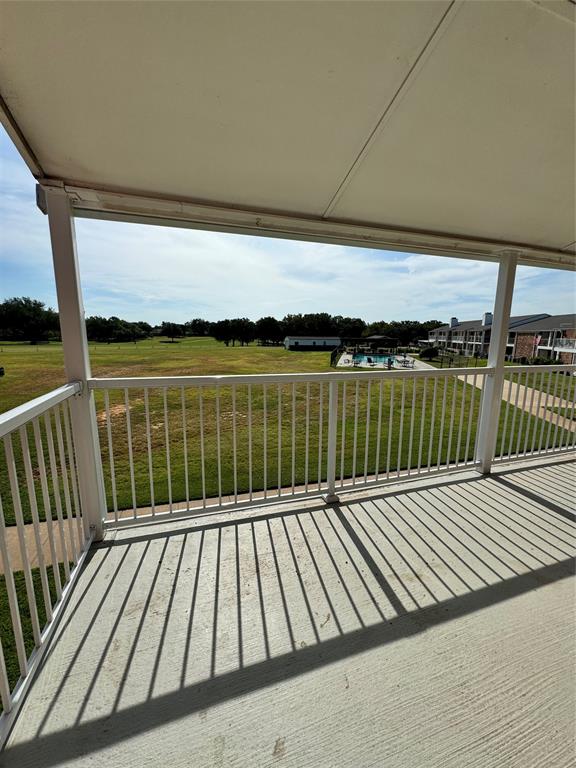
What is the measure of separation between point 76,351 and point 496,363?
339 centimetres

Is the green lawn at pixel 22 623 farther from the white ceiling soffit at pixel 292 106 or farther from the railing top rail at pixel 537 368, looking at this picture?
the railing top rail at pixel 537 368

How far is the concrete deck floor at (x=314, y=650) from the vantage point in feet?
3.36

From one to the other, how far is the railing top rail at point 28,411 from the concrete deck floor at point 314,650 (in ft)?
3.26

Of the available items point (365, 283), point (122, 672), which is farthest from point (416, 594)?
point (365, 283)

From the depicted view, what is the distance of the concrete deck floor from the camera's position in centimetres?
103

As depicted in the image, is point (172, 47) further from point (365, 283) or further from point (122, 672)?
point (365, 283)

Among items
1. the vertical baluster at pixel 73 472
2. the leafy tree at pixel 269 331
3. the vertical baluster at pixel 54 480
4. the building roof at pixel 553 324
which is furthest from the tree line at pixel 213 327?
the building roof at pixel 553 324

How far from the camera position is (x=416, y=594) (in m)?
1.63

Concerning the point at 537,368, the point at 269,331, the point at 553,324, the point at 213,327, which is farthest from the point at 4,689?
the point at 553,324

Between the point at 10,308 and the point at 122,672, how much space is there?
5.99ft

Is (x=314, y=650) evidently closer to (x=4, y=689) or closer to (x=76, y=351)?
(x=4, y=689)

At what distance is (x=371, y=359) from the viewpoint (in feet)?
12.7

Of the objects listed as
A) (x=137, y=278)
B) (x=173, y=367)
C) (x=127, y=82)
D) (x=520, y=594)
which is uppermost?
(x=127, y=82)

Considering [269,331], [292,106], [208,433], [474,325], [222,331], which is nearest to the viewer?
[292,106]
